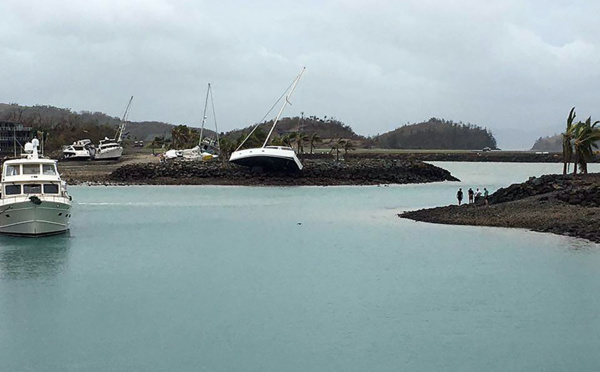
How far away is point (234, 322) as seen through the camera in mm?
21547

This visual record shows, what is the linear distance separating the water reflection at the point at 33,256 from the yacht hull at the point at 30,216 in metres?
0.39

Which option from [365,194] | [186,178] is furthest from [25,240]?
[186,178]

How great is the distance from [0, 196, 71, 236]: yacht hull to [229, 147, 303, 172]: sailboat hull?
1547 inches

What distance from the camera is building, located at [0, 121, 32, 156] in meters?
117

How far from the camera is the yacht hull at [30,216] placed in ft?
117

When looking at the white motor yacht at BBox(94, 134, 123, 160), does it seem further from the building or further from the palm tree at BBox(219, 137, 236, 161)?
the building

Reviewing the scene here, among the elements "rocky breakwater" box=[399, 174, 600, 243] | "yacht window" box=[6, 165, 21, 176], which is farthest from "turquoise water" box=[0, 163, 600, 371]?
"yacht window" box=[6, 165, 21, 176]

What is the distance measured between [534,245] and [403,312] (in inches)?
514

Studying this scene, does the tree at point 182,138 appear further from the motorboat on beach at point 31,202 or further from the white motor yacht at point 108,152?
the motorboat on beach at point 31,202

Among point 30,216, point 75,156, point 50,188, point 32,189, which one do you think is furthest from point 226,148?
point 30,216

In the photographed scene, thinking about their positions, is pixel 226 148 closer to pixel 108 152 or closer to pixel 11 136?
pixel 108 152

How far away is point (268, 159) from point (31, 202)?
1630 inches

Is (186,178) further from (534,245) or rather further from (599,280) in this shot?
(599,280)

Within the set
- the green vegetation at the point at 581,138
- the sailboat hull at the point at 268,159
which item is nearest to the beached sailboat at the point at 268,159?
the sailboat hull at the point at 268,159
